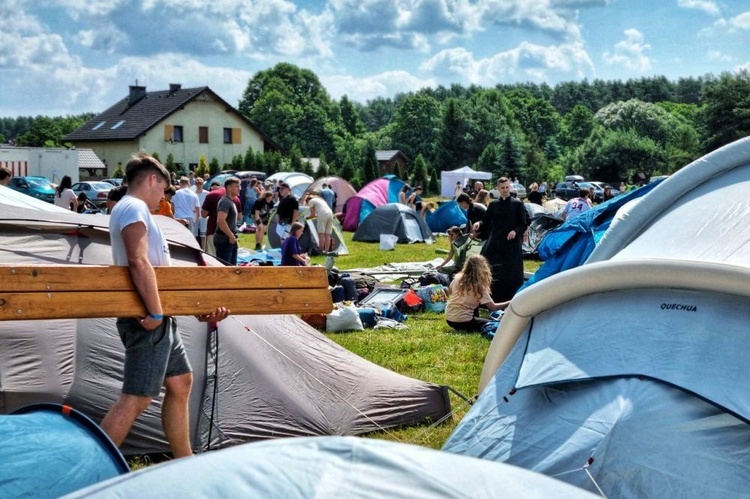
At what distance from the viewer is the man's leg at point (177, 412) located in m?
A: 4.75

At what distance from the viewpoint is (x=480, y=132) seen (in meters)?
70.0

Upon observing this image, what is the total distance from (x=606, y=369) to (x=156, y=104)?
189 feet

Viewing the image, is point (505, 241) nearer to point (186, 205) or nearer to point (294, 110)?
point (186, 205)

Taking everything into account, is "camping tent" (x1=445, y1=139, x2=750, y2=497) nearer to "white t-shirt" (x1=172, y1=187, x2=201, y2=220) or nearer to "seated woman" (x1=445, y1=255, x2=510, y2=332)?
"seated woman" (x1=445, y1=255, x2=510, y2=332)

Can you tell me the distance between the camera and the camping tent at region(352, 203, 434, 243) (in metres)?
21.2

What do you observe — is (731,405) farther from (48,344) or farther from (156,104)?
(156,104)

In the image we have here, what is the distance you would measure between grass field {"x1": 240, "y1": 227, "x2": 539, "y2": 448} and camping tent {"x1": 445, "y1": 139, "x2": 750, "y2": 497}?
1383mm

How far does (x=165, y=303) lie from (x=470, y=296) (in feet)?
18.5

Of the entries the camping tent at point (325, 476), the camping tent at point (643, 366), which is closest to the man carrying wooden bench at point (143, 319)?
the camping tent at point (643, 366)

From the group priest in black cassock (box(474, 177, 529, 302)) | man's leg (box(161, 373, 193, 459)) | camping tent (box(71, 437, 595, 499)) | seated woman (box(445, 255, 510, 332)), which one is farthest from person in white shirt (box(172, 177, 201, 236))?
camping tent (box(71, 437, 595, 499))

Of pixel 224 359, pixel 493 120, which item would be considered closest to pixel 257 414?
pixel 224 359

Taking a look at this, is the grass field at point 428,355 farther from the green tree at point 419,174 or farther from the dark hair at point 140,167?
the green tree at point 419,174

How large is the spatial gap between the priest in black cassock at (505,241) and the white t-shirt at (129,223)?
6.73 meters

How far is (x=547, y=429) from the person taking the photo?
4023 millimetres
